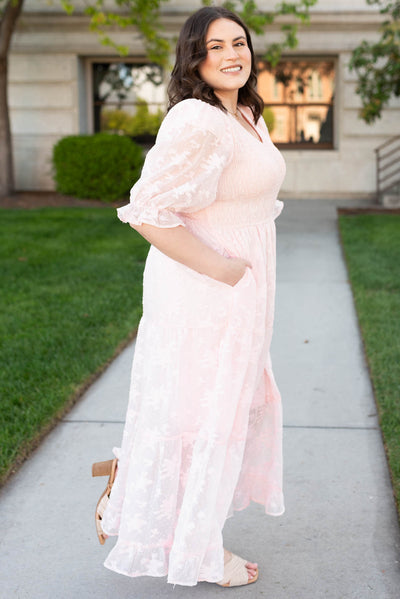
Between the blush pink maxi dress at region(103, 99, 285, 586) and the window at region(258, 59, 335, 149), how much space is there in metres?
15.4

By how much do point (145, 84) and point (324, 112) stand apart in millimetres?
4464

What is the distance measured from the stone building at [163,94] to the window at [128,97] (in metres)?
0.02

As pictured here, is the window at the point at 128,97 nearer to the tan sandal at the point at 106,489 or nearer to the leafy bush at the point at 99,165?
the leafy bush at the point at 99,165

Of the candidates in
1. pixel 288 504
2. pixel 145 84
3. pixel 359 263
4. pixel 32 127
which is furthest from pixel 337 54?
pixel 288 504

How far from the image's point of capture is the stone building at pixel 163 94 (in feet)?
53.2

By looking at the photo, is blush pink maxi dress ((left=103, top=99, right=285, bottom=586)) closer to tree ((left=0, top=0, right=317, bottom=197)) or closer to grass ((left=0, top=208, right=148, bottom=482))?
grass ((left=0, top=208, right=148, bottom=482))

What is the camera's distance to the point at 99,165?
14203 mm

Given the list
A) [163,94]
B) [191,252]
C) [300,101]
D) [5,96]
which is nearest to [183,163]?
[191,252]

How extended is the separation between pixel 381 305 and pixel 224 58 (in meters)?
4.41

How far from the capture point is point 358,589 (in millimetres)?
2434

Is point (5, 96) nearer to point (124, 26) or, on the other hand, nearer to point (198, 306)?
point (124, 26)

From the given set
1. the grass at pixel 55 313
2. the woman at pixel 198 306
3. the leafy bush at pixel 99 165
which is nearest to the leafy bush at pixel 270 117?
the leafy bush at pixel 99 165

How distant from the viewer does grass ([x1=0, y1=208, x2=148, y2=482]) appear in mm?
3947

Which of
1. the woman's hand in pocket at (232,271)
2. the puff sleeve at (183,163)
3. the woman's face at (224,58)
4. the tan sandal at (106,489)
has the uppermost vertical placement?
the woman's face at (224,58)
